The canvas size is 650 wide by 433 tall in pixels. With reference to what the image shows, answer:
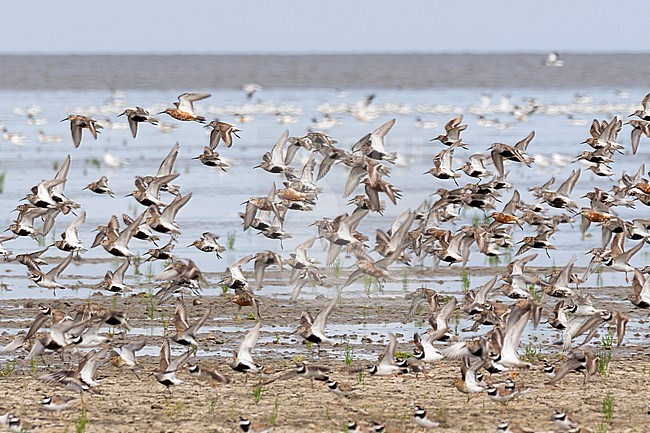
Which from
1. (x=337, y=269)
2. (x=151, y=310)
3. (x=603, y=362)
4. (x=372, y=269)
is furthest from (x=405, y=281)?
(x=603, y=362)

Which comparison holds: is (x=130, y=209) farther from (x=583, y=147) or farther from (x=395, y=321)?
(x=583, y=147)

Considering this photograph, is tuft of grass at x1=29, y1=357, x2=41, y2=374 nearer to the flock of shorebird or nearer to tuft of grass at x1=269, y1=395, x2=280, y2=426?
the flock of shorebird

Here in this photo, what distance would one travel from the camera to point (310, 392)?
1145 centimetres

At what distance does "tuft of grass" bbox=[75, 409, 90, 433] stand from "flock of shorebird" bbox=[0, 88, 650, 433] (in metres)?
0.26

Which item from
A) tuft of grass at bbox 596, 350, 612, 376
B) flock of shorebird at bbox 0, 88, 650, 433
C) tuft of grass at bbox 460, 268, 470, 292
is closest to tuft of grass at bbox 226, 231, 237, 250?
flock of shorebird at bbox 0, 88, 650, 433

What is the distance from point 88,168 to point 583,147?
12.3m

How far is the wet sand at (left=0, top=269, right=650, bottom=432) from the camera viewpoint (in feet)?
34.4

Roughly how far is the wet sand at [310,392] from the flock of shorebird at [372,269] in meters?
0.17

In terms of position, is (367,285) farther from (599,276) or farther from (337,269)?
(599,276)

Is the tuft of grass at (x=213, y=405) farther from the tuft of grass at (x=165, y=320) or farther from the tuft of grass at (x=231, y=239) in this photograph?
the tuft of grass at (x=231, y=239)

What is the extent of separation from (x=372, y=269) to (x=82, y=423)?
3307 millimetres

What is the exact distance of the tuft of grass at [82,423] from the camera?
32.8 ft

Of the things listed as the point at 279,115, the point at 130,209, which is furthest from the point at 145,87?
the point at 130,209

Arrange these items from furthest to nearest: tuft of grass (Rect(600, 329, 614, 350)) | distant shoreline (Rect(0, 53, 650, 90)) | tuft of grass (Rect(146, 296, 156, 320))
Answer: distant shoreline (Rect(0, 53, 650, 90)) → tuft of grass (Rect(146, 296, 156, 320)) → tuft of grass (Rect(600, 329, 614, 350))
